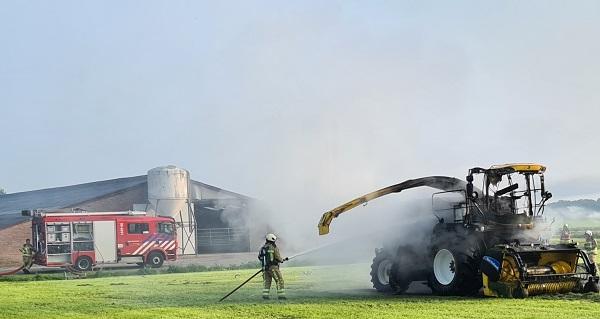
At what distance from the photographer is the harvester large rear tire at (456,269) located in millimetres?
16828

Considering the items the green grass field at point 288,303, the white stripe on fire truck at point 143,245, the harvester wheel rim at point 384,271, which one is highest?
the white stripe on fire truck at point 143,245

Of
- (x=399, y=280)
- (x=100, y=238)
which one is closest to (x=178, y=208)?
(x=100, y=238)

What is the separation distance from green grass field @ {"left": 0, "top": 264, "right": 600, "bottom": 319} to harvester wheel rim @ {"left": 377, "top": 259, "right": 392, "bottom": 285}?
0.44 meters

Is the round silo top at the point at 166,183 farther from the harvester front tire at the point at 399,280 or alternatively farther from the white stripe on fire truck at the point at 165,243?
the harvester front tire at the point at 399,280

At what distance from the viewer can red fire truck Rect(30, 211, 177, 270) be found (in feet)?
133

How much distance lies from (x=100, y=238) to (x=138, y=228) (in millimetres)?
2412

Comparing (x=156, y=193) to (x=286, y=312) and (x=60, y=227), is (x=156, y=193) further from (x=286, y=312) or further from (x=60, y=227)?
(x=286, y=312)

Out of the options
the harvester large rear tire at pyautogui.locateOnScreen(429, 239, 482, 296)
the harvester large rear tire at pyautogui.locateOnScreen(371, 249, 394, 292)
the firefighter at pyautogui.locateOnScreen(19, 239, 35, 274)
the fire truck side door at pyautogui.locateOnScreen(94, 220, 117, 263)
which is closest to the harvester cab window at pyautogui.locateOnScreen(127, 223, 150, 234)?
the fire truck side door at pyautogui.locateOnScreen(94, 220, 117, 263)

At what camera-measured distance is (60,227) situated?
4072 centimetres

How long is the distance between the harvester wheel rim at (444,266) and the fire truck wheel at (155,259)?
27.9 meters

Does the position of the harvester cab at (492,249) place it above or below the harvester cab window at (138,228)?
below

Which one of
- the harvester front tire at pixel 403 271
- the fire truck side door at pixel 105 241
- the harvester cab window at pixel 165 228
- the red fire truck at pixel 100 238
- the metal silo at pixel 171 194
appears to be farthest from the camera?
the metal silo at pixel 171 194

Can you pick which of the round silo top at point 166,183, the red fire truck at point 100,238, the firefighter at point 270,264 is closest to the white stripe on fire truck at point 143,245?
the red fire truck at point 100,238

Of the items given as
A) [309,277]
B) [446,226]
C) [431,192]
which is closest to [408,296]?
[446,226]
